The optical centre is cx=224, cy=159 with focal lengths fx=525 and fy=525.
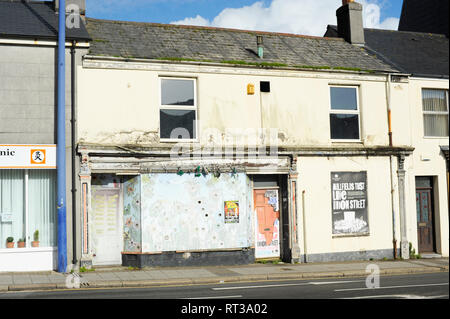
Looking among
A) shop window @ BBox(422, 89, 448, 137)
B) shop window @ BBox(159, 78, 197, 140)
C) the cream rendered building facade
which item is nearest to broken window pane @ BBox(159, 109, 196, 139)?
shop window @ BBox(159, 78, 197, 140)

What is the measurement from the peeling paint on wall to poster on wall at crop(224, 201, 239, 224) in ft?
0.34

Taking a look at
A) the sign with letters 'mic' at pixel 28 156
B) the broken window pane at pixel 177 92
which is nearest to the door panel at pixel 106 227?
the sign with letters 'mic' at pixel 28 156

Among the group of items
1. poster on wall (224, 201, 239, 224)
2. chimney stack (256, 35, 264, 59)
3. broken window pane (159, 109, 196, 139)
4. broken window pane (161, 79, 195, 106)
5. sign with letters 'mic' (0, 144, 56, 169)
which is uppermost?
chimney stack (256, 35, 264, 59)

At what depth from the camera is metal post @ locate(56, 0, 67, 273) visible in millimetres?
14867

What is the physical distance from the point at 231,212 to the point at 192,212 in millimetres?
1316

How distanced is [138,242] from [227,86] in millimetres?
5805

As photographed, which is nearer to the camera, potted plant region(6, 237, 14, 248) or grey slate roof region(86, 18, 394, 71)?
potted plant region(6, 237, 14, 248)

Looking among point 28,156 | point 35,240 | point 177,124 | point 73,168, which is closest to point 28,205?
point 35,240

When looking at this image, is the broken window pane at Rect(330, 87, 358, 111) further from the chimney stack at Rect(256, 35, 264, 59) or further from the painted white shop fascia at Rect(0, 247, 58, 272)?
the painted white shop fascia at Rect(0, 247, 58, 272)

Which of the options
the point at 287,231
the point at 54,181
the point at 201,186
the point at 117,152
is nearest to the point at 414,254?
the point at 287,231

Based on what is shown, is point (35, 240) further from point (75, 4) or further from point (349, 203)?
point (349, 203)

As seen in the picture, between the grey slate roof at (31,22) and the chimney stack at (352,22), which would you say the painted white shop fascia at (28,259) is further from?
the chimney stack at (352,22)

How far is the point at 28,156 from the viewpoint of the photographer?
592 inches

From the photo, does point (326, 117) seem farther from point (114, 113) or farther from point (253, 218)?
point (114, 113)
